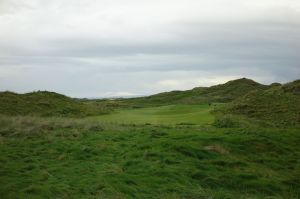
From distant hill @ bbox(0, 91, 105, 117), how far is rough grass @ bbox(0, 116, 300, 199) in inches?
462

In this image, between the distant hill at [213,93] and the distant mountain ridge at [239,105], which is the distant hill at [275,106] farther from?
the distant hill at [213,93]

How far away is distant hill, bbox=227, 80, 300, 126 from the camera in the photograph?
101 feet

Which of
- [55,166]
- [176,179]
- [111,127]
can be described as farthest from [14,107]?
[176,179]

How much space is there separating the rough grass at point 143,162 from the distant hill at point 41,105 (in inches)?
462

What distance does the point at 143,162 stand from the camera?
54.2 ft

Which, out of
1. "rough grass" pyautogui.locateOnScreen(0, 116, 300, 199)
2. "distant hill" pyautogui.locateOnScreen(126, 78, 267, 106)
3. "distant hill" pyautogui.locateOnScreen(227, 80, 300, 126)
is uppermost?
"distant hill" pyautogui.locateOnScreen(126, 78, 267, 106)

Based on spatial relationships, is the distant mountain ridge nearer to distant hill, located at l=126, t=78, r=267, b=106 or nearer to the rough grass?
the rough grass

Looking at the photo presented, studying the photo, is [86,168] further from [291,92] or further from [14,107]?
[291,92]

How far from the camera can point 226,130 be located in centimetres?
2373

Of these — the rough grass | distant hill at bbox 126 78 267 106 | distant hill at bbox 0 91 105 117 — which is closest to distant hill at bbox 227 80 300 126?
the rough grass

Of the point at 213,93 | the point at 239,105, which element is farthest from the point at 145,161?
the point at 213,93

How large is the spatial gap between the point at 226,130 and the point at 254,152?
12.9 ft

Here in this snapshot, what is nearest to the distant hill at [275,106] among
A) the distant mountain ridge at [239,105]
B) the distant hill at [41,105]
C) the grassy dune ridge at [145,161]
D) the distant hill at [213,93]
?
the distant mountain ridge at [239,105]

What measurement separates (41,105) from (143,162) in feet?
81.6
